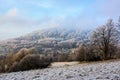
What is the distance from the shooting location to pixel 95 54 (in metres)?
57.1

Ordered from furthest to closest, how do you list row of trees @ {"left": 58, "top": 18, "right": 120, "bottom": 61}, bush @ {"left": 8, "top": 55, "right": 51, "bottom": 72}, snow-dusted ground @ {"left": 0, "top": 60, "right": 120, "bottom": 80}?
row of trees @ {"left": 58, "top": 18, "right": 120, "bottom": 61}
bush @ {"left": 8, "top": 55, "right": 51, "bottom": 72}
snow-dusted ground @ {"left": 0, "top": 60, "right": 120, "bottom": 80}

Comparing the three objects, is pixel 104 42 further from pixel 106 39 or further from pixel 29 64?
pixel 29 64

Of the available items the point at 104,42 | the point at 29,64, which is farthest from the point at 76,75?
the point at 104,42

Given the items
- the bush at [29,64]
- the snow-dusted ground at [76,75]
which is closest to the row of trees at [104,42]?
the bush at [29,64]

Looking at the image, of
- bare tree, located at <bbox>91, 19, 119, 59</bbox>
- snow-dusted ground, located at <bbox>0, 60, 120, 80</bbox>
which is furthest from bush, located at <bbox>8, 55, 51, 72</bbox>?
bare tree, located at <bbox>91, 19, 119, 59</bbox>

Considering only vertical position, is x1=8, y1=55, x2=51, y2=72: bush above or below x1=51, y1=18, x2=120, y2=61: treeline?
below

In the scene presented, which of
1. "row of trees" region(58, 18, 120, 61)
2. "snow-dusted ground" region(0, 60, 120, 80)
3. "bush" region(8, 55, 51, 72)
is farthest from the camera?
"row of trees" region(58, 18, 120, 61)

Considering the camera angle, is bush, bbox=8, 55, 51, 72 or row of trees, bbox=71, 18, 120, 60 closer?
bush, bbox=8, 55, 51, 72

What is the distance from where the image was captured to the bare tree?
56688mm

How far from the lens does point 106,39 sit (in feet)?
186

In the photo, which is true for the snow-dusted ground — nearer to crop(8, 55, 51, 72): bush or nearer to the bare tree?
crop(8, 55, 51, 72): bush

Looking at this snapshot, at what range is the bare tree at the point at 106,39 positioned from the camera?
186 feet

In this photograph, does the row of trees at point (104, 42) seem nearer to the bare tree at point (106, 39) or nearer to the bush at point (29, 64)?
the bare tree at point (106, 39)

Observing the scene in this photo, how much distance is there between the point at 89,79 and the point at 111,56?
42.9 metres
